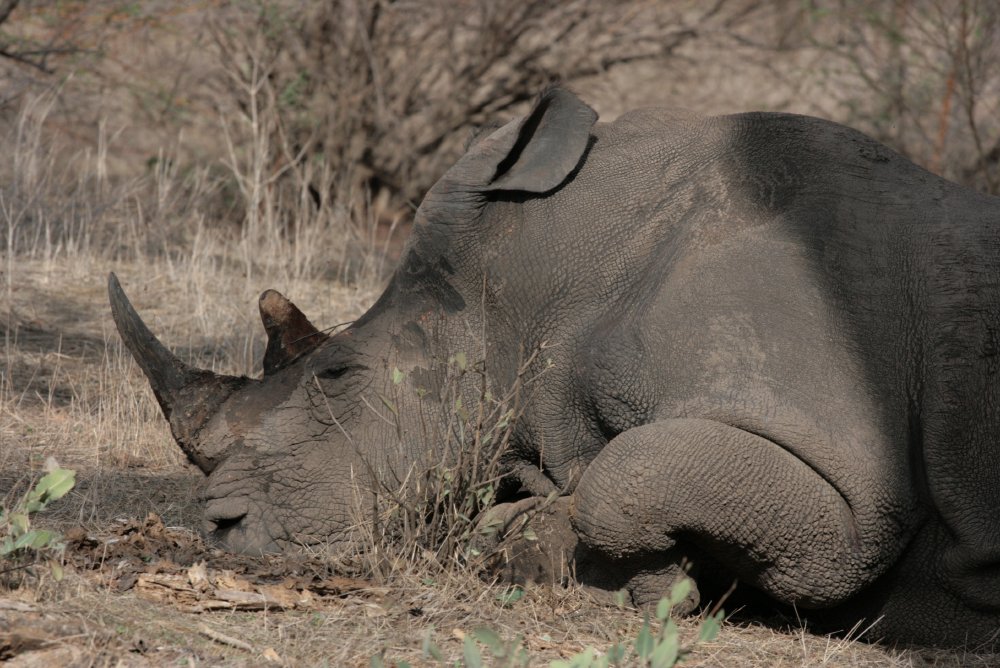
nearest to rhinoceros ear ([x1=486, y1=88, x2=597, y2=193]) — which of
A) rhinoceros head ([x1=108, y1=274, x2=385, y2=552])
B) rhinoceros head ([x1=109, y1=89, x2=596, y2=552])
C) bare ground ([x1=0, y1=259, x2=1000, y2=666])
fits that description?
rhinoceros head ([x1=109, y1=89, x2=596, y2=552])

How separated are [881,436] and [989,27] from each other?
8.29 m

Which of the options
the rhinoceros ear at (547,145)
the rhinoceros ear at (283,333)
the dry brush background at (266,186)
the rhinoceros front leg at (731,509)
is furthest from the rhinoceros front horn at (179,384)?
the rhinoceros front leg at (731,509)

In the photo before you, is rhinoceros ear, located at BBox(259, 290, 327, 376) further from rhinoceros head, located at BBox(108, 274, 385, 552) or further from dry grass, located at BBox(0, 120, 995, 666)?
dry grass, located at BBox(0, 120, 995, 666)

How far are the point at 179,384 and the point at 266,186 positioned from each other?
19.2 feet

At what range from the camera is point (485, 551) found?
402 centimetres

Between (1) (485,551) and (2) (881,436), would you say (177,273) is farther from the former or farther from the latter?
(2) (881,436)

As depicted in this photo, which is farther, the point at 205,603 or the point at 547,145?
the point at 547,145

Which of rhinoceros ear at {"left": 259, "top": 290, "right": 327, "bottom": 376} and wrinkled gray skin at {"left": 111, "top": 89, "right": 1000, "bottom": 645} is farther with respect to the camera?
rhinoceros ear at {"left": 259, "top": 290, "right": 327, "bottom": 376}

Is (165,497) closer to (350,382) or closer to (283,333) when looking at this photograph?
(283,333)

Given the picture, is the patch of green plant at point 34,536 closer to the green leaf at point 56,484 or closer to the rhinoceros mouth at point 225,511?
the green leaf at point 56,484

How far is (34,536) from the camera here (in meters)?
3.37

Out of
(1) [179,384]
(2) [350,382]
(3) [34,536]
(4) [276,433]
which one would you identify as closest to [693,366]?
(2) [350,382]

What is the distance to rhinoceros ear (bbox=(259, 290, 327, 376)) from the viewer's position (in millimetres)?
4426

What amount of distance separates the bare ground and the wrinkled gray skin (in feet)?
0.60
